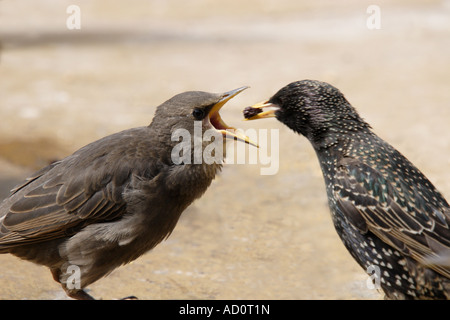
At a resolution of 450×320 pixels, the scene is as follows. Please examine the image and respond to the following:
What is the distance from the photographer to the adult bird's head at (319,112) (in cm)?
A: 490

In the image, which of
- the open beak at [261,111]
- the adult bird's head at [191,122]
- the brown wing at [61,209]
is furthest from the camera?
the open beak at [261,111]

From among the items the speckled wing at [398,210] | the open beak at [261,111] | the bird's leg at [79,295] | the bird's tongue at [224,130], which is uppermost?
the open beak at [261,111]

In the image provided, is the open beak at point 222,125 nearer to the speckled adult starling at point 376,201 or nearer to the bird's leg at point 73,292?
the speckled adult starling at point 376,201

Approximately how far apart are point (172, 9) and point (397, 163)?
10160 mm

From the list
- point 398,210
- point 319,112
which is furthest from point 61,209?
point 398,210

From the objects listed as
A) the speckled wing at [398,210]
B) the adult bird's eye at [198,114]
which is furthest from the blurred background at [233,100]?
the adult bird's eye at [198,114]

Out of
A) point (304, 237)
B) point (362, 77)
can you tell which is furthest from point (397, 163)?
point (362, 77)

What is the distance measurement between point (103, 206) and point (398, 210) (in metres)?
1.91

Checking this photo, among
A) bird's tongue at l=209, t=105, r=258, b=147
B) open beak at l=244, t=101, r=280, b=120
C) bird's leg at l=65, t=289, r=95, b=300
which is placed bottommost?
bird's leg at l=65, t=289, r=95, b=300

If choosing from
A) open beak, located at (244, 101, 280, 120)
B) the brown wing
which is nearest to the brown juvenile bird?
the brown wing

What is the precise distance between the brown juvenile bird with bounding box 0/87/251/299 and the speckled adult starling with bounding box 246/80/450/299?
2.24ft

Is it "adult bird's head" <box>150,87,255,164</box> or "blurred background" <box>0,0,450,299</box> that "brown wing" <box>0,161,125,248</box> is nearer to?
"adult bird's head" <box>150,87,255,164</box>

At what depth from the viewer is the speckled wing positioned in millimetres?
4309

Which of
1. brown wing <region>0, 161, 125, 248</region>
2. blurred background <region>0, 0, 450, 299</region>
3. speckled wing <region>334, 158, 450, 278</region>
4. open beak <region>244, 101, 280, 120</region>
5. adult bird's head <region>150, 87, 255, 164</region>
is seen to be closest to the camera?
speckled wing <region>334, 158, 450, 278</region>
